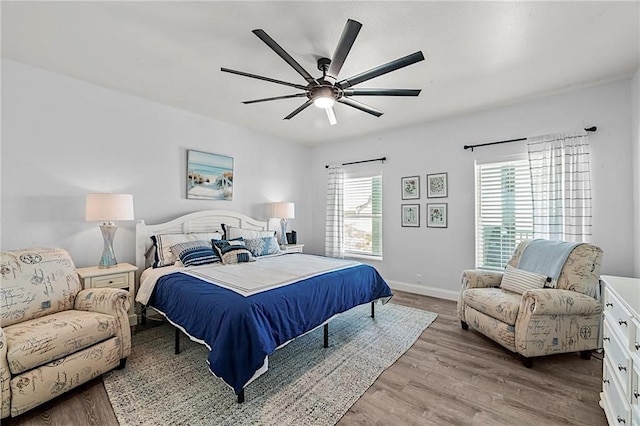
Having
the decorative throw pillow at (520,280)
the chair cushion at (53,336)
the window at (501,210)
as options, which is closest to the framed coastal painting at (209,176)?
the chair cushion at (53,336)

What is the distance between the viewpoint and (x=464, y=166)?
4.12 metres

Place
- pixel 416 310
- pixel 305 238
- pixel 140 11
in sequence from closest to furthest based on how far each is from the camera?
1. pixel 140 11
2. pixel 416 310
3. pixel 305 238

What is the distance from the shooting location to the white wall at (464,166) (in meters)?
3.06

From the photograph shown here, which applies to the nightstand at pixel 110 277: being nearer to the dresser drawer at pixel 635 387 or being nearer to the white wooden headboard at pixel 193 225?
the white wooden headboard at pixel 193 225

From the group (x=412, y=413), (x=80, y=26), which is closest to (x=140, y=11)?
(x=80, y=26)

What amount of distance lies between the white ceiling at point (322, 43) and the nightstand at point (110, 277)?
2.03 m

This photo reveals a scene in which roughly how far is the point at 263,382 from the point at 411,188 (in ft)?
11.8

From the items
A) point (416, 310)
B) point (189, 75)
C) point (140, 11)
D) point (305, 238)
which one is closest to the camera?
point (140, 11)

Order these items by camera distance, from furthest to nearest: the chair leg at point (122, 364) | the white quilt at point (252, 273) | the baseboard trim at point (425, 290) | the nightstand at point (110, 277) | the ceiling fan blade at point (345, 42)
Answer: the baseboard trim at point (425, 290)
the nightstand at point (110, 277)
the white quilt at point (252, 273)
the chair leg at point (122, 364)
the ceiling fan blade at point (345, 42)

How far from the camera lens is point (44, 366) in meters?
1.82

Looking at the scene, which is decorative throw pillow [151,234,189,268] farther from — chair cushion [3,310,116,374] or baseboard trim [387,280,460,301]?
baseboard trim [387,280,460,301]

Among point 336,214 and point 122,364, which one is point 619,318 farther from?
point 336,214

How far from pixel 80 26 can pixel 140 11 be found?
1.99 ft

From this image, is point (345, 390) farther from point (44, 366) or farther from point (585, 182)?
point (585, 182)
